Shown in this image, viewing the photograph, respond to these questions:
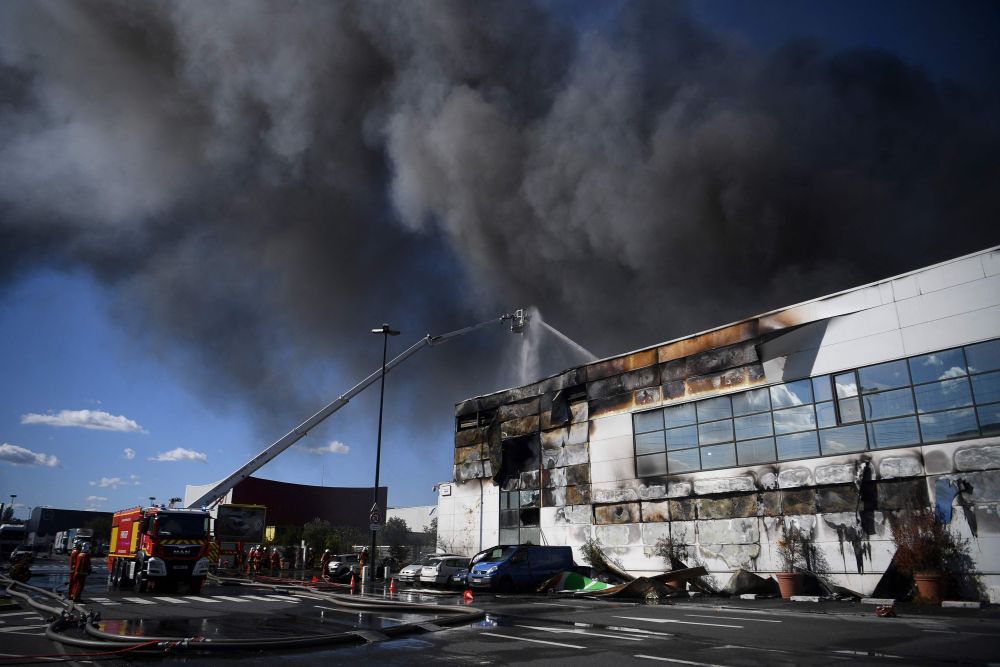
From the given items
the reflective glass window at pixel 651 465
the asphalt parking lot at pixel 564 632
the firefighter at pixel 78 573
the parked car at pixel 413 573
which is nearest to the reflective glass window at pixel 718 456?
the reflective glass window at pixel 651 465

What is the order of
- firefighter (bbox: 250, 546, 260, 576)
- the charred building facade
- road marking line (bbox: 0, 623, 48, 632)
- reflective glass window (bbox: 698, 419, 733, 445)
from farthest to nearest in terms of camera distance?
firefighter (bbox: 250, 546, 260, 576) < reflective glass window (bbox: 698, 419, 733, 445) < the charred building facade < road marking line (bbox: 0, 623, 48, 632)

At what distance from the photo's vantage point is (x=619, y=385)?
28422 mm

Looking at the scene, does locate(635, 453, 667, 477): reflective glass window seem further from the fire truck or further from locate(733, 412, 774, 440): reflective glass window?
the fire truck

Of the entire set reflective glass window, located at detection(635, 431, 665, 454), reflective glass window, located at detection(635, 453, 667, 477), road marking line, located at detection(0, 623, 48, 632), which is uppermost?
reflective glass window, located at detection(635, 431, 665, 454)

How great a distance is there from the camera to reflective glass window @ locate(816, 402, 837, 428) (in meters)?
21.0

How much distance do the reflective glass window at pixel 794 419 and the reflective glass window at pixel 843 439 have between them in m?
0.58

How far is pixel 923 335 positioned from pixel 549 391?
54.1 feet

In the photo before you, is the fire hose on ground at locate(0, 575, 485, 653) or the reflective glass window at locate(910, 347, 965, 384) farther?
the reflective glass window at locate(910, 347, 965, 384)

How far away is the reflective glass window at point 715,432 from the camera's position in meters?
24.0

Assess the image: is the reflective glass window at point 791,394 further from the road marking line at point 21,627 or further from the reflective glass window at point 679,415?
the road marking line at point 21,627

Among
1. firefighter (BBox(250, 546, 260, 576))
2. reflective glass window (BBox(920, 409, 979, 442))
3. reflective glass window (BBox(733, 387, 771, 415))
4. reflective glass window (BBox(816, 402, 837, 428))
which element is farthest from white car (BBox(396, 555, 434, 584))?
reflective glass window (BBox(920, 409, 979, 442))

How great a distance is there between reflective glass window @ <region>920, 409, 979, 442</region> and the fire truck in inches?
862

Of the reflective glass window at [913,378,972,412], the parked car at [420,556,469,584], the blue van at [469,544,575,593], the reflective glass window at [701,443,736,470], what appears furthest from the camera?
the parked car at [420,556,469,584]

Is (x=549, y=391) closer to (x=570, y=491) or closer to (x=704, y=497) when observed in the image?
(x=570, y=491)
